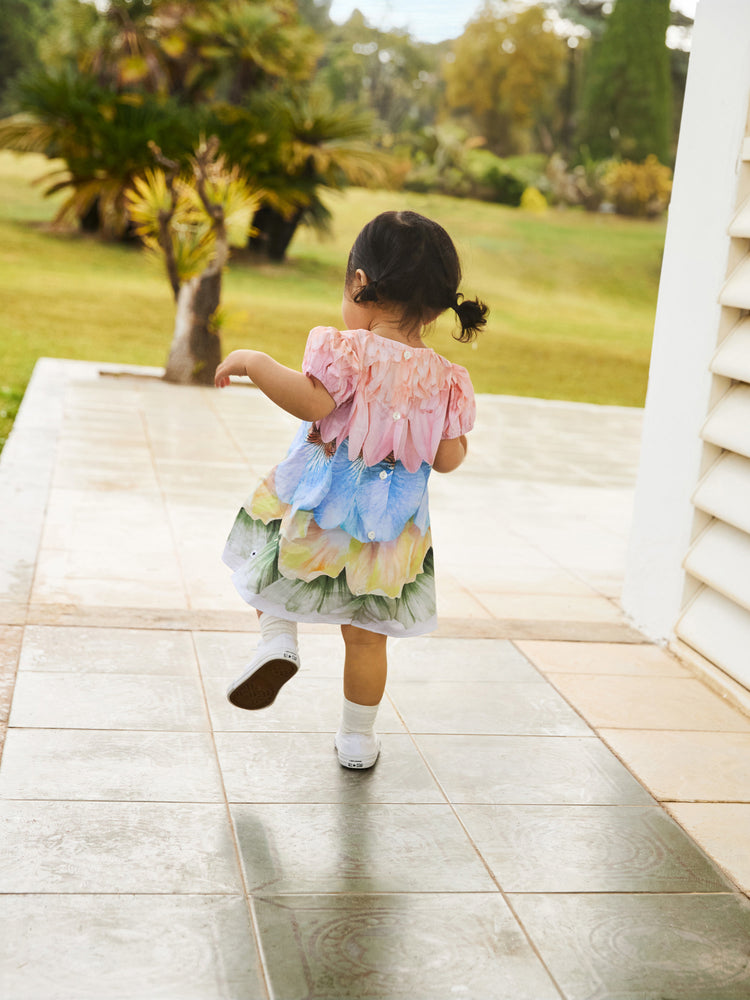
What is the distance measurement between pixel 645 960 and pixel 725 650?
60.6 inches

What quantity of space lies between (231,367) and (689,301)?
1.93 metres

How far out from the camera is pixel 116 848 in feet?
6.97

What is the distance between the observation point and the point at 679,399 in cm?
364

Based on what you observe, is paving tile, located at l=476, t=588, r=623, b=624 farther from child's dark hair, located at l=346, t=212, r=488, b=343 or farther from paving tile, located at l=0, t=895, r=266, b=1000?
paving tile, located at l=0, t=895, r=266, b=1000

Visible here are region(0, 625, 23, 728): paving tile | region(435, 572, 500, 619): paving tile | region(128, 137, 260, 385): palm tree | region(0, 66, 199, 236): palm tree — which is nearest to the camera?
region(0, 625, 23, 728): paving tile

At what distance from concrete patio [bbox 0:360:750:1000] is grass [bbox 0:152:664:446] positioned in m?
5.66

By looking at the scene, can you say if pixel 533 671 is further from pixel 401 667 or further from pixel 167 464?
pixel 167 464

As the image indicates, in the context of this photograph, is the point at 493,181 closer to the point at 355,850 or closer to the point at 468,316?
the point at 468,316

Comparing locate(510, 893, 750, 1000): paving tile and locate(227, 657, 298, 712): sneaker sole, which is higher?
locate(227, 657, 298, 712): sneaker sole

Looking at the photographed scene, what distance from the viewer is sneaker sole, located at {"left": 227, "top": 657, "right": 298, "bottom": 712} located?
2422 millimetres

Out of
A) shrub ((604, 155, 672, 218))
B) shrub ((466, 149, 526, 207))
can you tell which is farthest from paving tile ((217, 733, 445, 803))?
shrub ((604, 155, 672, 218))

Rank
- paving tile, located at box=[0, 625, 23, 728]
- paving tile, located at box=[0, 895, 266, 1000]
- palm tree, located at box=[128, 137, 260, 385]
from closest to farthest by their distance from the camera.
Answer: paving tile, located at box=[0, 895, 266, 1000]
paving tile, located at box=[0, 625, 23, 728]
palm tree, located at box=[128, 137, 260, 385]

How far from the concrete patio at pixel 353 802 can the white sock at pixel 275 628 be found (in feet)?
1.01

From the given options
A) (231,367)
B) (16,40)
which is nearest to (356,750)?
(231,367)
